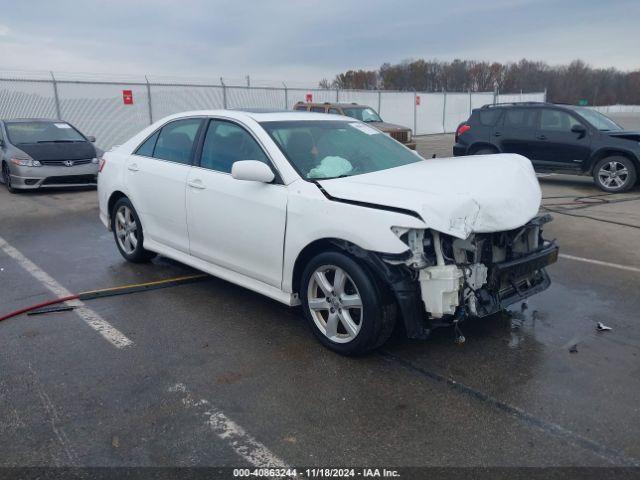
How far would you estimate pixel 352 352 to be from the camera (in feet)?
12.5

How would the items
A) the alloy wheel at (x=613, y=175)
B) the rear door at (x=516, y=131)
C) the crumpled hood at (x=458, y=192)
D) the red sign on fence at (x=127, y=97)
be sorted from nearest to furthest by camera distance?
1. the crumpled hood at (x=458, y=192)
2. the alloy wheel at (x=613, y=175)
3. the rear door at (x=516, y=131)
4. the red sign on fence at (x=127, y=97)

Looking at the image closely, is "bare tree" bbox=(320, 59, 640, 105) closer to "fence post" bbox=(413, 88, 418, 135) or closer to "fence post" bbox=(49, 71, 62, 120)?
"fence post" bbox=(413, 88, 418, 135)

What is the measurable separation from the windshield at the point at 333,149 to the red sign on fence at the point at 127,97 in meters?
17.1

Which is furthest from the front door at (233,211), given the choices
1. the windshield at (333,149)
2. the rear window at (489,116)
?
the rear window at (489,116)

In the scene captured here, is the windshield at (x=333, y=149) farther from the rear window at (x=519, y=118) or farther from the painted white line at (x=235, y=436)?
the rear window at (x=519, y=118)

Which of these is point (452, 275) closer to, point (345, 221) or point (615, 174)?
point (345, 221)

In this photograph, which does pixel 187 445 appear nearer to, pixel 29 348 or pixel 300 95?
pixel 29 348

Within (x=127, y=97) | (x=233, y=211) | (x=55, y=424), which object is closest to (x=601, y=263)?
(x=233, y=211)

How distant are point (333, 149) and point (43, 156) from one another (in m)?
8.95

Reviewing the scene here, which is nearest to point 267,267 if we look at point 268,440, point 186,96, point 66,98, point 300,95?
point 268,440

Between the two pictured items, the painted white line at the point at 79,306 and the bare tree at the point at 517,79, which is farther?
the bare tree at the point at 517,79

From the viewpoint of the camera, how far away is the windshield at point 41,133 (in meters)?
11.8

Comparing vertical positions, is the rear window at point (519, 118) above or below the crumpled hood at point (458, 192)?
above

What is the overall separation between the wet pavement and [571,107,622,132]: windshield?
7116 mm
